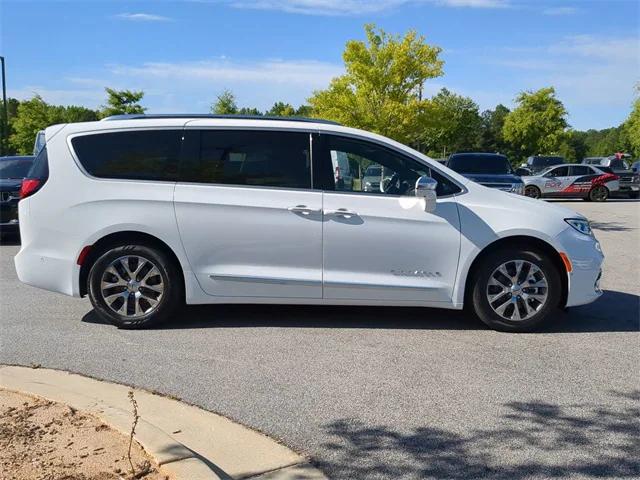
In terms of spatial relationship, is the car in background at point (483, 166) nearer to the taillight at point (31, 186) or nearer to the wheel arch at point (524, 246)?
the wheel arch at point (524, 246)

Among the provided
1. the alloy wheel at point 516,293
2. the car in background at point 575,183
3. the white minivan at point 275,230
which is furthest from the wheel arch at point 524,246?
the car in background at point 575,183

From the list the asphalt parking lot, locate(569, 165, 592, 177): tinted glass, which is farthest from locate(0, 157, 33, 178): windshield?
locate(569, 165, 592, 177): tinted glass

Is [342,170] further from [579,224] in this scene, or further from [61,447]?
[61,447]

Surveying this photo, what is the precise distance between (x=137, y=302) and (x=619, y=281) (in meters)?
6.03

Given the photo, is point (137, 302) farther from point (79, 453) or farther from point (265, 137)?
point (79, 453)

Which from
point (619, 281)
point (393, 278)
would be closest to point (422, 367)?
point (393, 278)

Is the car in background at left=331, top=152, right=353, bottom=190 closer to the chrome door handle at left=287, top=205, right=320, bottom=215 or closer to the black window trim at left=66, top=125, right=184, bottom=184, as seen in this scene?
the chrome door handle at left=287, top=205, right=320, bottom=215

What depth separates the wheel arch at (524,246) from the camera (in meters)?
5.73

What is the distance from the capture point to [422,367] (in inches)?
191

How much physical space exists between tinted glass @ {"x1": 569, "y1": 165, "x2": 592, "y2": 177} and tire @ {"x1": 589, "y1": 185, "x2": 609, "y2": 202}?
66 centimetres

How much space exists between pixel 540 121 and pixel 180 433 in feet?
182

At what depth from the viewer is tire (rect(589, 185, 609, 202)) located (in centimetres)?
2495

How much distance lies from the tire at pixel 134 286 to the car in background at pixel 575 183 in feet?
69.6

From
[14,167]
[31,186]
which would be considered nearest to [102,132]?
[31,186]
